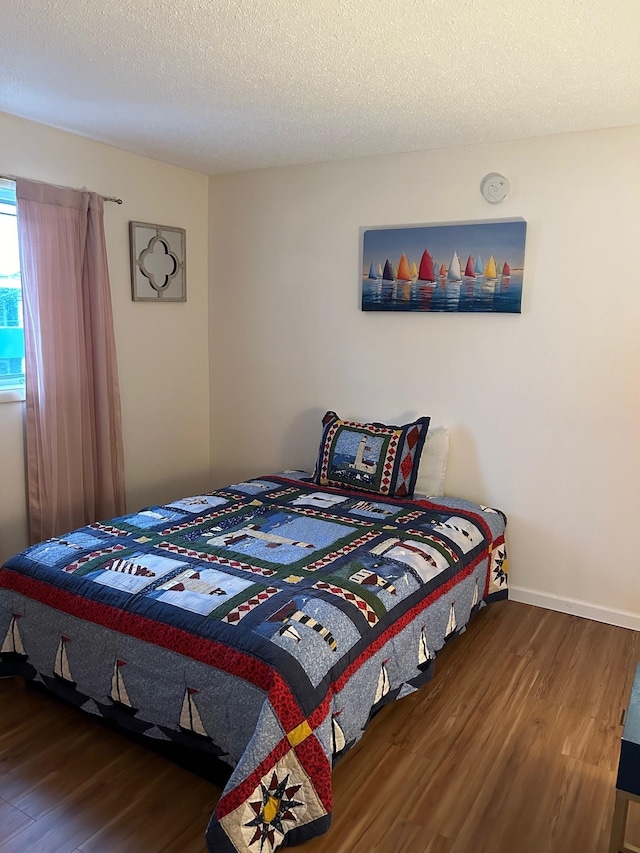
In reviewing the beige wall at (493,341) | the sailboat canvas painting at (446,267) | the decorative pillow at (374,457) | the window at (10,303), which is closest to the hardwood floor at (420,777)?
the beige wall at (493,341)

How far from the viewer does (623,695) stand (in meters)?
2.48

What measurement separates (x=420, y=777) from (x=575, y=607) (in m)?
1.47

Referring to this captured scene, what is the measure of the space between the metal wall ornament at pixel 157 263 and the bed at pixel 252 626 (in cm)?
135

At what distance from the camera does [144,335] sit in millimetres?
3670

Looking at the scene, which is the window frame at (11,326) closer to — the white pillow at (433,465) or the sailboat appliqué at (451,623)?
the white pillow at (433,465)

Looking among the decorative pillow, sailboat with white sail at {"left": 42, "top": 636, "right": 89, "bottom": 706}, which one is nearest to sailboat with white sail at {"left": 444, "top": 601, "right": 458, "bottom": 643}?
the decorative pillow

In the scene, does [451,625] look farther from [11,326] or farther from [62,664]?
[11,326]

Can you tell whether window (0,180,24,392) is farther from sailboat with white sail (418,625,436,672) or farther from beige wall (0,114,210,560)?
sailboat with white sail (418,625,436,672)

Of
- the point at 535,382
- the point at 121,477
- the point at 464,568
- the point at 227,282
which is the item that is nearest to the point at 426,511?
the point at 464,568

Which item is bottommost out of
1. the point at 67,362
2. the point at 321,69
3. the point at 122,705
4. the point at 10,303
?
the point at 122,705

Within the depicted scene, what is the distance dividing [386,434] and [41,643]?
1828mm

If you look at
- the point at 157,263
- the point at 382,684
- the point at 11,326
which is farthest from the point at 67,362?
the point at 382,684

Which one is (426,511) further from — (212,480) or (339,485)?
(212,480)

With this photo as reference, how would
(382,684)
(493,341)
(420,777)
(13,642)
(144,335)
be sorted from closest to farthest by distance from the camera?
(420,777) → (382,684) → (13,642) → (493,341) → (144,335)
